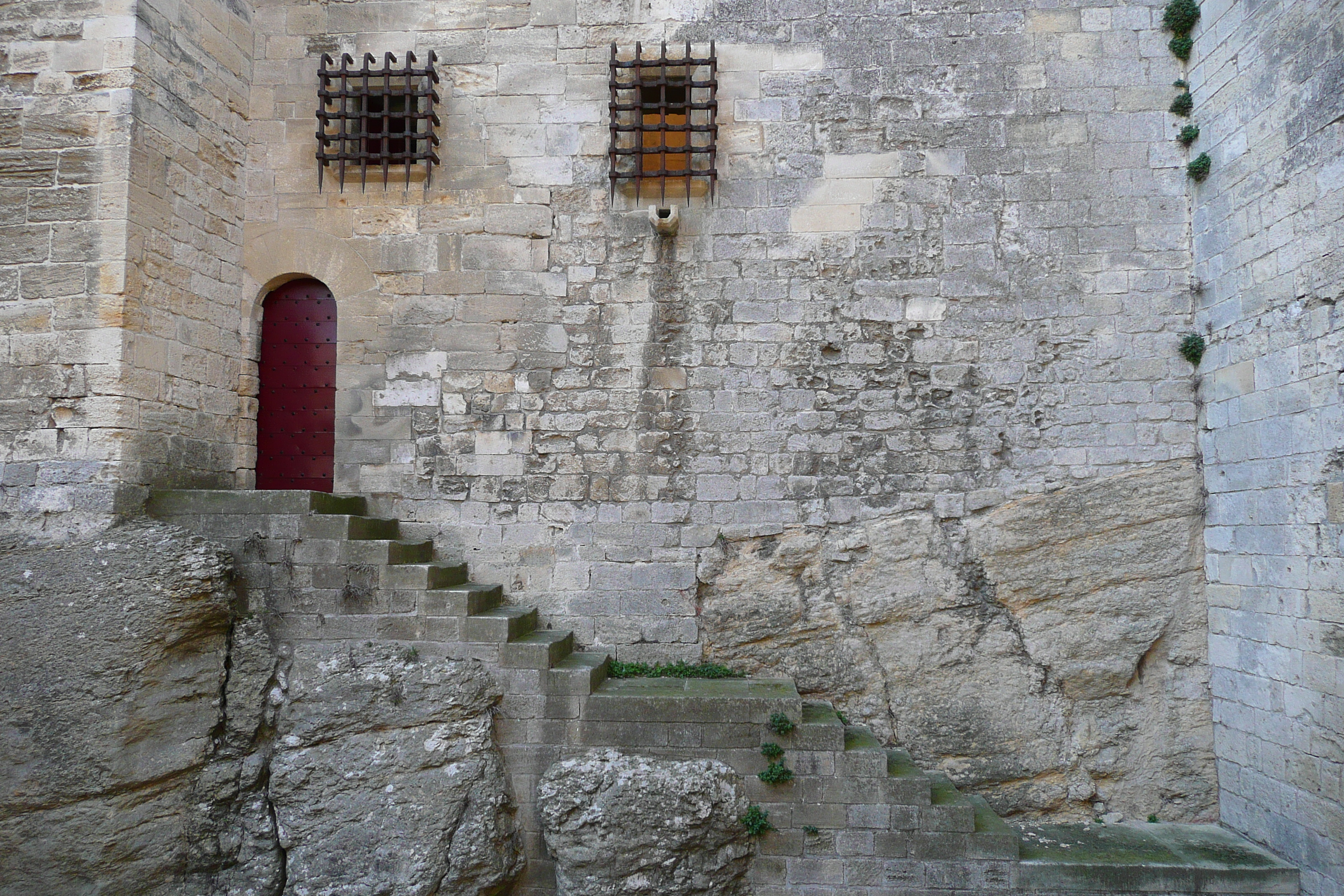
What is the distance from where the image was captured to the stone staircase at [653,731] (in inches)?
171

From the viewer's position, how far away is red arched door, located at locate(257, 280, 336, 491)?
18.7ft

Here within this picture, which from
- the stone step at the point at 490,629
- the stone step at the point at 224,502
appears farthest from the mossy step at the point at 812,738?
the stone step at the point at 224,502

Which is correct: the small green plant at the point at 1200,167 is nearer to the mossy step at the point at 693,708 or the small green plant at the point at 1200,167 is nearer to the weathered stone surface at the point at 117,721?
the mossy step at the point at 693,708

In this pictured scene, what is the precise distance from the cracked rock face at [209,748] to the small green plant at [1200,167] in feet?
18.5

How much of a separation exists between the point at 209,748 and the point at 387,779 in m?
1.00

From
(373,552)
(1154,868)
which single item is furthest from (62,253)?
(1154,868)

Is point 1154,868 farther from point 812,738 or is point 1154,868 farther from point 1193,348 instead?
point 1193,348

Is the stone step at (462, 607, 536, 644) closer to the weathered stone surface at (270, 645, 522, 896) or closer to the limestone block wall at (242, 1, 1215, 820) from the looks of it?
the weathered stone surface at (270, 645, 522, 896)

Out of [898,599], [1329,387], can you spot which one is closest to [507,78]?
[898,599]

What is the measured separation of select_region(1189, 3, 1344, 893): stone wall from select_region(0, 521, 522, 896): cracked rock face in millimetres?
4462

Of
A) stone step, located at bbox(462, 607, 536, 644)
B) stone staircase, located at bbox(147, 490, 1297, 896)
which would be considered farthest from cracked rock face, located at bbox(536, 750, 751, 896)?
stone step, located at bbox(462, 607, 536, 644)

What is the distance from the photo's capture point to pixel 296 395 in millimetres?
5730

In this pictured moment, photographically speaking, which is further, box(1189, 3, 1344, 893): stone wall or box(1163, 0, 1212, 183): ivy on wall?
box(1163, 0, 1212, 183): ivy on wall

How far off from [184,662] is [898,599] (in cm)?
430
